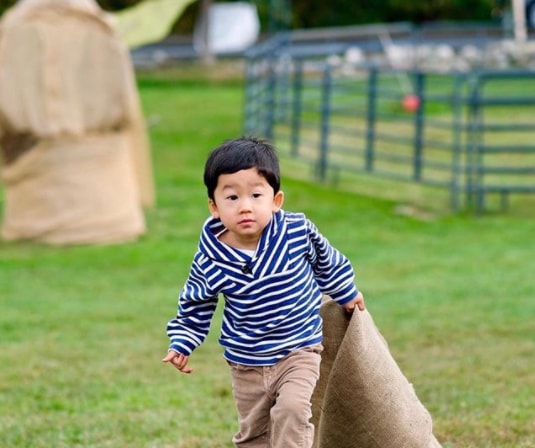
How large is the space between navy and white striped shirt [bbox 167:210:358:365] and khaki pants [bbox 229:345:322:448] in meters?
0.04

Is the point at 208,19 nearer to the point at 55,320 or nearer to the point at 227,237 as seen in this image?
the point at 55,320

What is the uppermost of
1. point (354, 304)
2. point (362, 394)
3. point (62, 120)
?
point (354, 304)

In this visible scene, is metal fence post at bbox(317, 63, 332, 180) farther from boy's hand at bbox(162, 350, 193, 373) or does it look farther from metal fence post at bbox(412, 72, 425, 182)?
boy's hand at bbox(162, 350, 193, 373)

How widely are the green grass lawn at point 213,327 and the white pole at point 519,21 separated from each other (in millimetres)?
22666

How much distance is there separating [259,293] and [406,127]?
21116 mm

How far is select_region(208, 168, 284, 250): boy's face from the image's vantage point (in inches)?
160

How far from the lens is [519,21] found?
39.0 meters

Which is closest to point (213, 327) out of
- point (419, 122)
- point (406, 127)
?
point (419, 122)

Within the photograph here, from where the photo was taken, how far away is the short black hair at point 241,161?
4.06m

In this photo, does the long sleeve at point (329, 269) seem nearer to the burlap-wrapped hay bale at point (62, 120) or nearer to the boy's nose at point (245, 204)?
the boy's nose at point (245, 204)

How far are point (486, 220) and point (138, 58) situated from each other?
26.7 meters

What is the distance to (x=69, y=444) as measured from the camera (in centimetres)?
550

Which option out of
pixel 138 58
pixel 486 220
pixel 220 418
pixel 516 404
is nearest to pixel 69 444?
pixel 220 418

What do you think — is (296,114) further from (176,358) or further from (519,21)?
(519,21)
